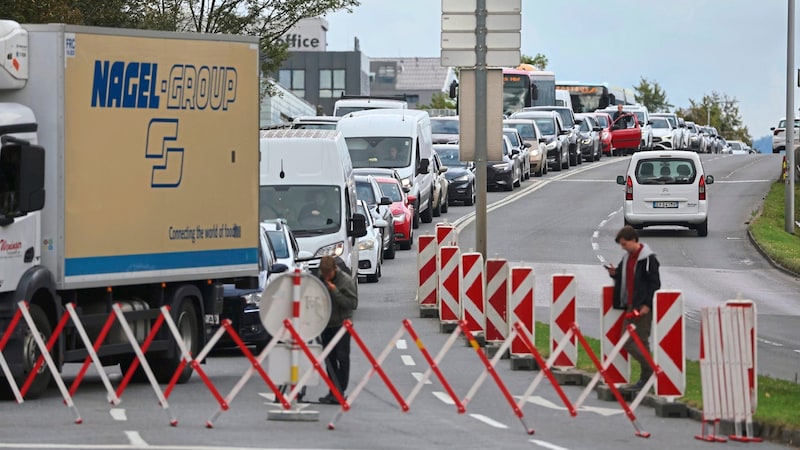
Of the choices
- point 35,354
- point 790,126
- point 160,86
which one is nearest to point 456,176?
point 790,126

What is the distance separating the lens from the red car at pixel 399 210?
1599 inches

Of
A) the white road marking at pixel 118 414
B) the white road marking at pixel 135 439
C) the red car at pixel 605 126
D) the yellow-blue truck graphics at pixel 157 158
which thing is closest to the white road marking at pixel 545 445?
the white road marking at pixel 135 439

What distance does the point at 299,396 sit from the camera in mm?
17281

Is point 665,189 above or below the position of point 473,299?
above

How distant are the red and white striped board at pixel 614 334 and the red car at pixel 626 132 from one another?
196 feet

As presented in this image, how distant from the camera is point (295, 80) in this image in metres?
161

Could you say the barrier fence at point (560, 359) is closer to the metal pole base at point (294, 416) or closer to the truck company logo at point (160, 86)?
the metal pole base at point (294, 416)

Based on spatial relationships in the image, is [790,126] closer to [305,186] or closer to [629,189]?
[629,189]

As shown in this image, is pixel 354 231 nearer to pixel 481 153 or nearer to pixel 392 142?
pixel 481 153

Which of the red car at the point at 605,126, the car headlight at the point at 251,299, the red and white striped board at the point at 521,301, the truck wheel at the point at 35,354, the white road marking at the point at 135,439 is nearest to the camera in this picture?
the white road marking at the point at 135,439

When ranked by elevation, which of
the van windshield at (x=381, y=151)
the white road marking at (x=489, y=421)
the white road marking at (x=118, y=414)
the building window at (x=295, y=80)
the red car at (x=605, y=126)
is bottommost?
the white road marking at (x=489, y=421)

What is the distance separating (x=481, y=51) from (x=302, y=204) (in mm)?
4593

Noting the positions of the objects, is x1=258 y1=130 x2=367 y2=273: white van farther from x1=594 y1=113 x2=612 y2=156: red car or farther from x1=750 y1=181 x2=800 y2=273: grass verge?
x1=594 y1=113 x2=612 y2=156: red car

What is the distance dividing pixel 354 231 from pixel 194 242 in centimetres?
931
